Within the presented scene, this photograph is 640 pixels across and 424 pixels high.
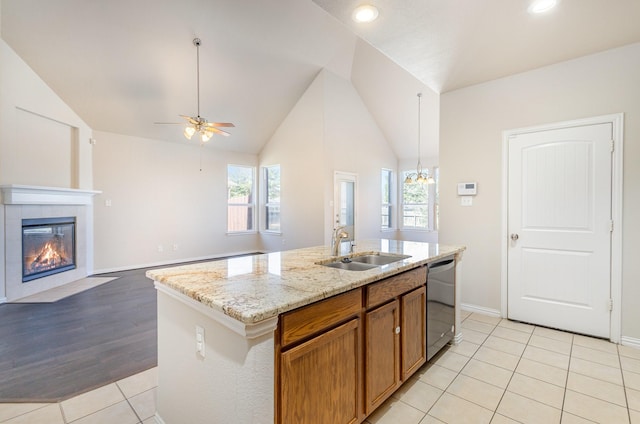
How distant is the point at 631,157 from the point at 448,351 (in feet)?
7.83

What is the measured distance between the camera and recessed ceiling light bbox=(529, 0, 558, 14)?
2.26 metres

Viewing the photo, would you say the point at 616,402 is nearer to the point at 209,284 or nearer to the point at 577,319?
the point at 577,319

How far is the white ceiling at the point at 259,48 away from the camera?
248 centimetres

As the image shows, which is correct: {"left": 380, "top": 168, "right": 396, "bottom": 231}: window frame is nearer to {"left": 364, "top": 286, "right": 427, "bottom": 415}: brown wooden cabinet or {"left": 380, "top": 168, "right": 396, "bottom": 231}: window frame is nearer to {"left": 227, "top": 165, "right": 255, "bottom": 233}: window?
{"left": 227, "top": 165, "right": 255, "bottom": 233}: window

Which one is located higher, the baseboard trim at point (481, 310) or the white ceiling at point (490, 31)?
the white ceiling at point (490, 31)

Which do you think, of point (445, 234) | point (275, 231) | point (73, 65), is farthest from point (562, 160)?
point (73, 65)

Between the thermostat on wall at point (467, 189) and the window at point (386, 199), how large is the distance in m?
4.36

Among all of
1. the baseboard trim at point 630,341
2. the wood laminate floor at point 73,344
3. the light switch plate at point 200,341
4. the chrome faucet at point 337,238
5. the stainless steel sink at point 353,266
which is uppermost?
the chrome faucet at point 337,238

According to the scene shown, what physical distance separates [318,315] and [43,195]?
5.06 metres

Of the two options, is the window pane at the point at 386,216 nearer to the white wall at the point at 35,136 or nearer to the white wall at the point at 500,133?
the white wall at the point at 500,133

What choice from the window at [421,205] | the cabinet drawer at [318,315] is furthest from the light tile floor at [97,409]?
the window at [421,205]

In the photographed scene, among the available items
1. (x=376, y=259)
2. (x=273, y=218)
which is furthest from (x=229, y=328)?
(x=273, y=218)

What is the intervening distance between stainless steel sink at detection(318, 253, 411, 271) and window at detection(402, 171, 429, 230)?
5992 mm

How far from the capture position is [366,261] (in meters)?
2.42
